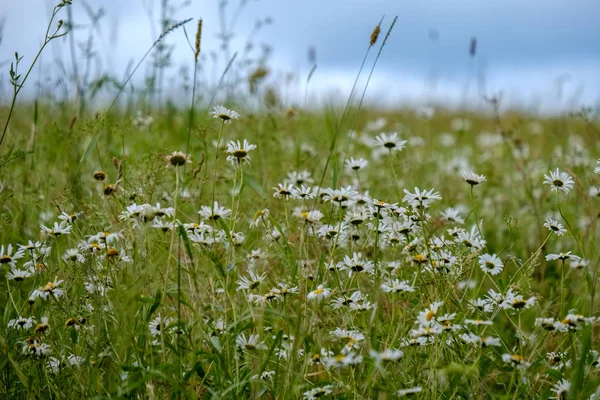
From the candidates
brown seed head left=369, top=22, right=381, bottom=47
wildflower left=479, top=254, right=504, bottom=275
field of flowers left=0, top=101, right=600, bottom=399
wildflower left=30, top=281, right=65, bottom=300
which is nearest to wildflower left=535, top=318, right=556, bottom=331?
field of flowers left=0, top=101, right=600, bottom=399

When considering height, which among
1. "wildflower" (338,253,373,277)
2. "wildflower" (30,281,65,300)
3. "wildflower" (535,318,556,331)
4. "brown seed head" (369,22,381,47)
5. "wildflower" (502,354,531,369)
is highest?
"brown seed head" (369,22,381,47)

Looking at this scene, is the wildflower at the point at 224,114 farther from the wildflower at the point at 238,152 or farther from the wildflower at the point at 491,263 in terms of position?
the wildflower at the point at 491,263

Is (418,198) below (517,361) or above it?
above

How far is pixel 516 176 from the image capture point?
13.8 ft

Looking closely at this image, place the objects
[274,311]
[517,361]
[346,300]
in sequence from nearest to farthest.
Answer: [517,361]
[274,311]
[346,300]

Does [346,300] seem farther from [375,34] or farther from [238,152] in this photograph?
[375,34]

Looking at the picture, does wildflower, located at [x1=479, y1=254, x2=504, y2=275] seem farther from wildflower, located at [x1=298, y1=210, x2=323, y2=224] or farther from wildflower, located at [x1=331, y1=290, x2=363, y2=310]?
wildflower, located at [x1=298, y1=210, x2=323, y2=224]

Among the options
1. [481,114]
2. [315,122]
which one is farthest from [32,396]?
[481,114]

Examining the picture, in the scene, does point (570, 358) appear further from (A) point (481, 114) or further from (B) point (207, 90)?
(A) point (481, 114)

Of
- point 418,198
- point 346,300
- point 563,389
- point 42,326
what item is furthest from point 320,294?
point 42,326

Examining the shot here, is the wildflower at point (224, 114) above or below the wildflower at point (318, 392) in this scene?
above

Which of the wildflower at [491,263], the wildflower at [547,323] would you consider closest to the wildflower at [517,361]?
the wildflower at [547,323]

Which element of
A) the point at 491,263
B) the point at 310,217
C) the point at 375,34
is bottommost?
the point at 491,263

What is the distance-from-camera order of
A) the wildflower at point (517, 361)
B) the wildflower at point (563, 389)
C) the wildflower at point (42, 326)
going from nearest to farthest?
1. the wildflower at point (517, 361)
2. the wildflower at point (563, 389)
3. the wildflower at point (42, 326)
